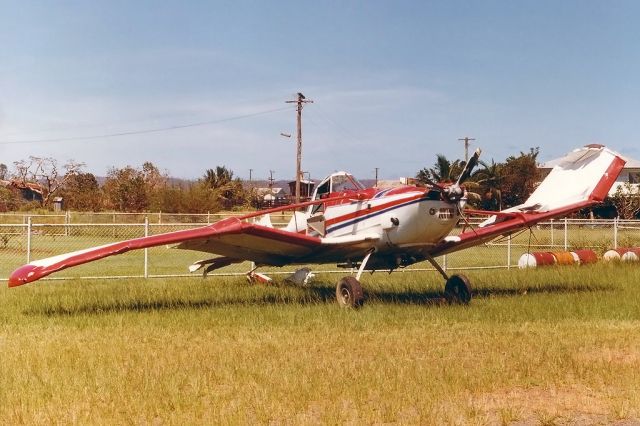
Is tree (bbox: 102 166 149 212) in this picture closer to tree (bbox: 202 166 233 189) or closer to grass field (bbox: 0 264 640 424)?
tree (bbox: 202 166 233 189)

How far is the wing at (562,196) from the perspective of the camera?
1432 centimetres

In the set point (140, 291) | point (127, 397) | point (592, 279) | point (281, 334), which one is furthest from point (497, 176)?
point (127, 397)

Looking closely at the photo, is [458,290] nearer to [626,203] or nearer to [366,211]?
[366,211]

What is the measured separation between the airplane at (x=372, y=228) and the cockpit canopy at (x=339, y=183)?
22mm

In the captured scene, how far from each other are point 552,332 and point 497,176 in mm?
49604

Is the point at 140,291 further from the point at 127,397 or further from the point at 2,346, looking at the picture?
the point at 127,397

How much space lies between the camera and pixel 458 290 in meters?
13.4

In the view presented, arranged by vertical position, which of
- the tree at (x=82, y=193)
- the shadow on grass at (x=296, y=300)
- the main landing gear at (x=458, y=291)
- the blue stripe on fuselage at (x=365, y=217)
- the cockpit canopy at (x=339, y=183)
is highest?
the tree at (x=82, y=193)

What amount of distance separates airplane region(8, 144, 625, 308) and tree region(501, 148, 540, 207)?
1681 inches

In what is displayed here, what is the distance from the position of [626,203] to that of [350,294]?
157ft

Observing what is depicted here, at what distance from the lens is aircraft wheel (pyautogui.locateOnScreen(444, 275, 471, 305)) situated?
520 inches

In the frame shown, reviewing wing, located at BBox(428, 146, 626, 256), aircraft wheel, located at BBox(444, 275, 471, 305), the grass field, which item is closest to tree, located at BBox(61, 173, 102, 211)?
the grass field

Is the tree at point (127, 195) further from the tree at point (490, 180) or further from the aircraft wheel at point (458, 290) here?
the aircraft wheel at point (458, 290)

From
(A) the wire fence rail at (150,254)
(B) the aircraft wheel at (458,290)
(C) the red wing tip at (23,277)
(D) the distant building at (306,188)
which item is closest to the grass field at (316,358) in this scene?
(B) the aircraft wheel at (458,290)
